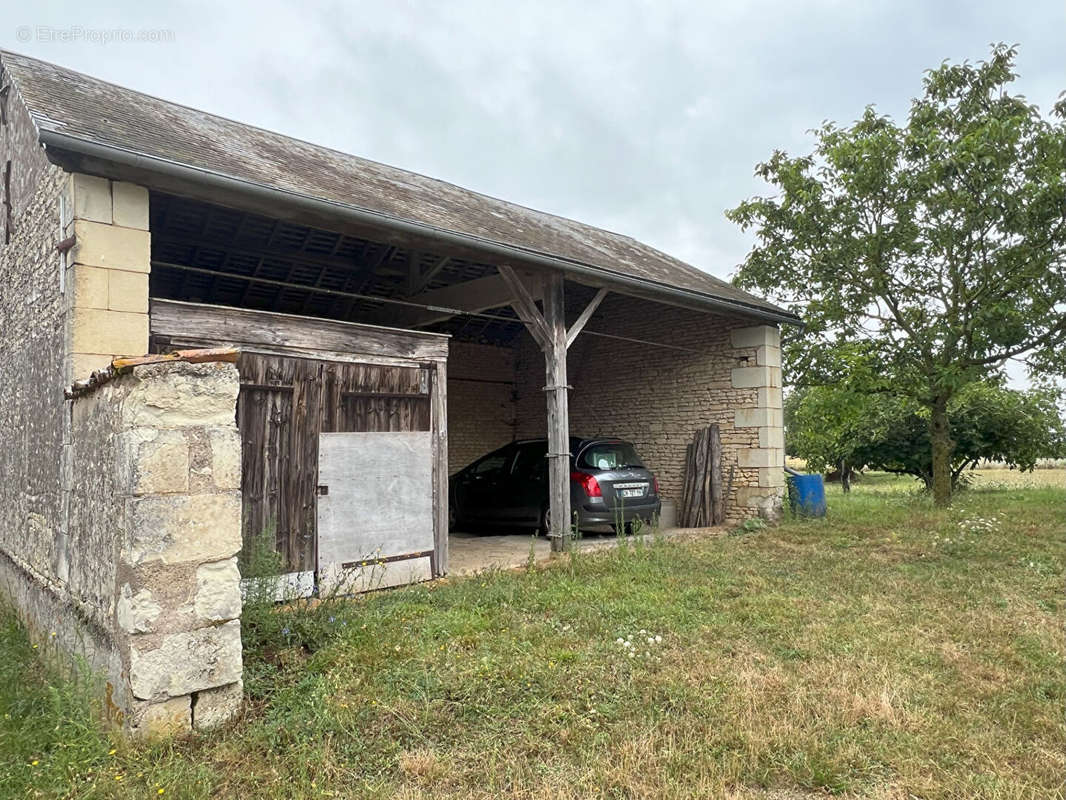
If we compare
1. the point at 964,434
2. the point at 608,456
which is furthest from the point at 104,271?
the point at 964,434

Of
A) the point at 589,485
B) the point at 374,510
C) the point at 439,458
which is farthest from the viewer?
the point at 589,485

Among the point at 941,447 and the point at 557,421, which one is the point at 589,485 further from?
the point at 941,447

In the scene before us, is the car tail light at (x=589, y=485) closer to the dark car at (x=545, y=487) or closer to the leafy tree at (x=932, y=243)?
the dark car at (x=545, y=487)

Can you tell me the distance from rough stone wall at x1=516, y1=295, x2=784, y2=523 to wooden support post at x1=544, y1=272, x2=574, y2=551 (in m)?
3.48

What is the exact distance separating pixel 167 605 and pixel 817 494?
903cm

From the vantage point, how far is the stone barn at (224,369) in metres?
3.02

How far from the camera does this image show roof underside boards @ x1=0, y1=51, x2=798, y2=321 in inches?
189

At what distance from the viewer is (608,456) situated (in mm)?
8547

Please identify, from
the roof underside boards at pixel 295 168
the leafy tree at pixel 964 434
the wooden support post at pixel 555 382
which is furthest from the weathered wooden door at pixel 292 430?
the leafy tree at pixel 964 434

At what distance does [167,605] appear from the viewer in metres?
2.93

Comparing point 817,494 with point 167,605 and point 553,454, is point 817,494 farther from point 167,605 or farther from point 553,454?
point 167,605

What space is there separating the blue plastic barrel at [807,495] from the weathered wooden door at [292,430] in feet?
21.7

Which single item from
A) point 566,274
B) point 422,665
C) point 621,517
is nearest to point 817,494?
point 621,517

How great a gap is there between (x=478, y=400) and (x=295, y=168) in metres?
6.48
